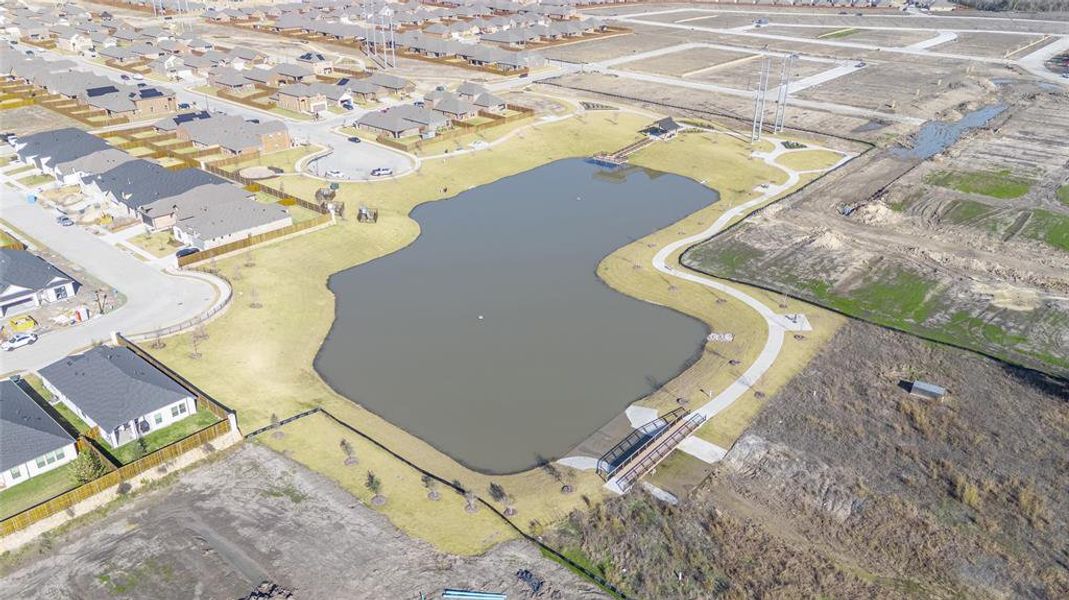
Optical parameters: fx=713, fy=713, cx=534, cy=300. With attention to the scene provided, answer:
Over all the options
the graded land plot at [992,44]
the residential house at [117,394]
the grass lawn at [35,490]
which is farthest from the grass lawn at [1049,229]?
the graded land plot at [992,44]

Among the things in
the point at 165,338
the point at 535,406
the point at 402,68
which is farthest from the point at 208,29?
the point at 535,406

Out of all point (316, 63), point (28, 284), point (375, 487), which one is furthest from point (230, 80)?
point (375, 487)

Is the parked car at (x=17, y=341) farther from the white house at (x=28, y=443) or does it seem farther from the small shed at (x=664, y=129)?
the small shed at (x=664, y=129)

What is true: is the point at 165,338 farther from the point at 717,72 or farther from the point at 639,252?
the point at 717,72

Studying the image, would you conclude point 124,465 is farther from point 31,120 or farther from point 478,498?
A: point 31,120

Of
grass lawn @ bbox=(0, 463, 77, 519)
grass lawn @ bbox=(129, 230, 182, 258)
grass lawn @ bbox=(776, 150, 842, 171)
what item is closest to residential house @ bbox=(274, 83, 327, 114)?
grass lawn @ bbox=(129, 230, 182, 258)

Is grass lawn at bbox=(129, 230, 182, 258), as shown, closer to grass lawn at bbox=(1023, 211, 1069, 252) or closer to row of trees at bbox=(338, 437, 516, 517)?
row of trees at bbox=(338, 437, 516, 517)
